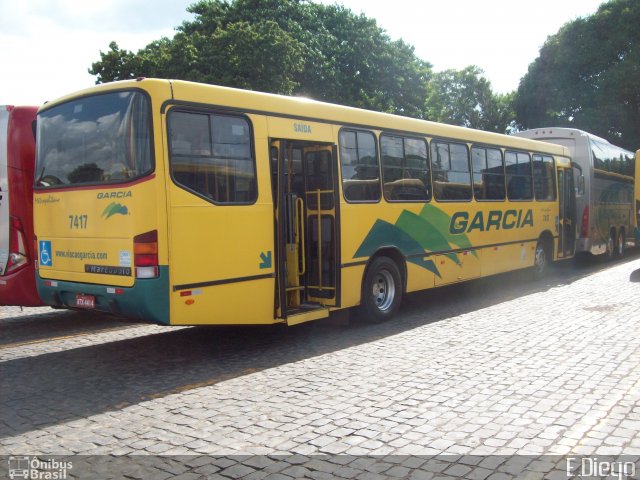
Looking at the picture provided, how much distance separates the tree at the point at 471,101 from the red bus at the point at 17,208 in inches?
1665

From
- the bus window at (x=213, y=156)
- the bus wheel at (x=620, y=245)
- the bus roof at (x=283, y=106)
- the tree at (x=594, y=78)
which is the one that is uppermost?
the tree at (x=594, y=78)

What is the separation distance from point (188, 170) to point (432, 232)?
513cm

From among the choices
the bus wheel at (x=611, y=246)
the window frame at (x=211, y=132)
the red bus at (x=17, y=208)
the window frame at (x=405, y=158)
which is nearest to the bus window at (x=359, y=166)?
the window frame at (x=405, y=158)

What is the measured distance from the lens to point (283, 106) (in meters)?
7.70

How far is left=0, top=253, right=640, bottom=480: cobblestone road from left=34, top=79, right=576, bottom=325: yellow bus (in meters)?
0.74

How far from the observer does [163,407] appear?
542 centimetres

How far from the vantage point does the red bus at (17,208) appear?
9.03 meters

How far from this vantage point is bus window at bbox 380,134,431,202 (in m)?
9.45

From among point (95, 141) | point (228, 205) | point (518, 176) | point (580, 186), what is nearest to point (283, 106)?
point (228, 205)

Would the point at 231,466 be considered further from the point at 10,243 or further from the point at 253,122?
the point at 10,243

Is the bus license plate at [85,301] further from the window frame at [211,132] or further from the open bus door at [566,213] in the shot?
the open bus door at [566,213]

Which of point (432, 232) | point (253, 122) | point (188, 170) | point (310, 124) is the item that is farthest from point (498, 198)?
point (188, 170)

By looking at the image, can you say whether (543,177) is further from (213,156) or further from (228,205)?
(213,156)

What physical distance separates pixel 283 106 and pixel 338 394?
3.77 meters
